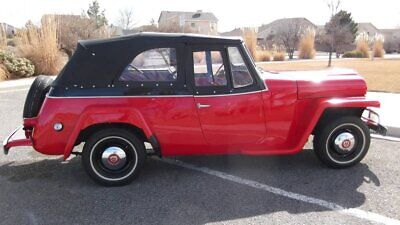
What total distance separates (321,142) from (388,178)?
32.3 inches

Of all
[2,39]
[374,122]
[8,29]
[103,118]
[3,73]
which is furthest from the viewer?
[8,29]

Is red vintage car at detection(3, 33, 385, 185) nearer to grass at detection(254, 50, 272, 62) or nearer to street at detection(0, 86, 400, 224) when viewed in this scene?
street at detection(0, 86, 400, 224)

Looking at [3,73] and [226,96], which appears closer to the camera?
[226,96]

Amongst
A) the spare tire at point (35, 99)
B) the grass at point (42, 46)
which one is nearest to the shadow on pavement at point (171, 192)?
the spare tire at point (35, 99)

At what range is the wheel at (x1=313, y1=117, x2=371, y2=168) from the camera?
14.6 feet

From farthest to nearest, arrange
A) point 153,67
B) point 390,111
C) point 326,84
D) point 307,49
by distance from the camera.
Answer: point 307,49 → point 390,111 → point 326,84 → point 153,67

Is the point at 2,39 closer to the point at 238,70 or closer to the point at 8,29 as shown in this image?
the point at 8,29

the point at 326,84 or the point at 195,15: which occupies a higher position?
the point at 195,15

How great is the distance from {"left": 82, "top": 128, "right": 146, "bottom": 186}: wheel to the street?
125 mm

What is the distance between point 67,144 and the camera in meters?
4.00

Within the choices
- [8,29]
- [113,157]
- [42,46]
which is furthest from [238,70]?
[8,29]

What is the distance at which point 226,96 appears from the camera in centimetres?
415

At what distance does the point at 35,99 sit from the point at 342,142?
358 cm

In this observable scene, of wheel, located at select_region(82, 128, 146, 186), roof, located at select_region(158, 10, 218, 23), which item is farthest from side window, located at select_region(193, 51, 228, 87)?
roof, located at select_region(158, 10, 218, 23)
